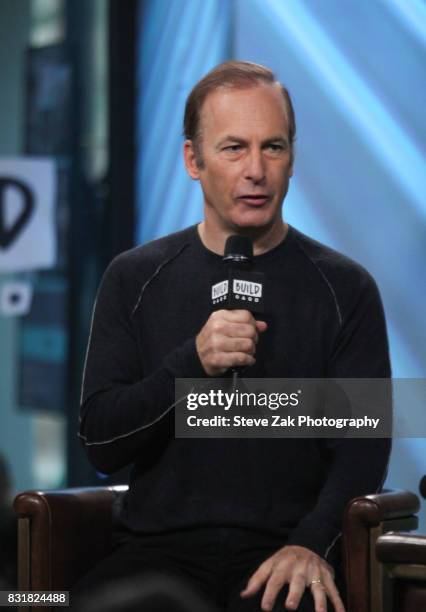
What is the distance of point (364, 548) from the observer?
6.50 ft

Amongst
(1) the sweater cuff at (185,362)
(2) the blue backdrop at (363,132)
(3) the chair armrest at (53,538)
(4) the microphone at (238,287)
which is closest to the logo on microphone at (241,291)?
(4) the microphone at (238,287)

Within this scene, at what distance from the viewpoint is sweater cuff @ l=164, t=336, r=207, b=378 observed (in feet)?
6.12

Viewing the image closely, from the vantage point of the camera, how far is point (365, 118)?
10.1ft

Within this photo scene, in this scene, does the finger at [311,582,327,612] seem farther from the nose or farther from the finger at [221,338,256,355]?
the nose

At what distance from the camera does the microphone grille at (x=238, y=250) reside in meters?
1.86

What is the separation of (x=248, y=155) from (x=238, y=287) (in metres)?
0.35

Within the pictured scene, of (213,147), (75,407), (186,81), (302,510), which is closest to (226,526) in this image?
(302,510)

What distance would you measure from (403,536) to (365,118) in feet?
4.85

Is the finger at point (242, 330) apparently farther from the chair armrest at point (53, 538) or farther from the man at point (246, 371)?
the chair armrest at point (53, 538)

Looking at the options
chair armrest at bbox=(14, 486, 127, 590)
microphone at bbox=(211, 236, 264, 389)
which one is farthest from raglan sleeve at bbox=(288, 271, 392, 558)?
chair armrest at bbox=(14, 486, 127, 590)

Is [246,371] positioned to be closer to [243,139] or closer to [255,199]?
[255,199]

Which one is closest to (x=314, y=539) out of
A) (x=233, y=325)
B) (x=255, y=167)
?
(x=233, y=325)

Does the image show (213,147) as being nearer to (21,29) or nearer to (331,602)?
(331,602)

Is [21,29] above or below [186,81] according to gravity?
above
